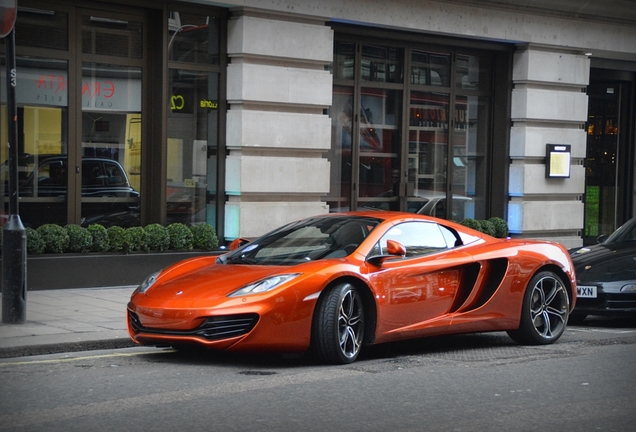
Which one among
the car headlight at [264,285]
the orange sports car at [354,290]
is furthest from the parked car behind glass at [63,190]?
the car headlight at [264,285]

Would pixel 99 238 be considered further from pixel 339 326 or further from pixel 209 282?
pixel 339 326

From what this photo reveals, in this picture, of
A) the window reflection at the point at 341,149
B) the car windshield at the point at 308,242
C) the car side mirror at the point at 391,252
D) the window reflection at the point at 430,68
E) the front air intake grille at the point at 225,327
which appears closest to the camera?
the front air intake grille at the point at 225,327

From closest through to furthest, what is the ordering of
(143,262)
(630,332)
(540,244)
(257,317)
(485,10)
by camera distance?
(257,317) → (540,244) → (630,332) → (143,262) → (485,10)

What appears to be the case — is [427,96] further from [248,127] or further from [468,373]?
[468,373]

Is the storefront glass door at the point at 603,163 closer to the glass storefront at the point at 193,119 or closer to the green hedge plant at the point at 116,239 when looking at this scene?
the glass storefront at the point at 193,119

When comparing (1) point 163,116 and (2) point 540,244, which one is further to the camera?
(1) point 163,116

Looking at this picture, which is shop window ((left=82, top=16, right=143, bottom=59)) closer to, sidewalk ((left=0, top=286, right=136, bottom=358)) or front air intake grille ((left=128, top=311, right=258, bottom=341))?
sidewalk ((left=0, top=286, right=136, bottom=358))

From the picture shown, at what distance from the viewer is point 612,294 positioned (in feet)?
36.0

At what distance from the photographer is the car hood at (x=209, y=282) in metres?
7.91

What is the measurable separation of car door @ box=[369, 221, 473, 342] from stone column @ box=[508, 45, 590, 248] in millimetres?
9764

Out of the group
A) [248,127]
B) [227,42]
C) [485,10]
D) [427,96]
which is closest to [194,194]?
[248,127]

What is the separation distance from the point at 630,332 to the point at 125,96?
305 inches

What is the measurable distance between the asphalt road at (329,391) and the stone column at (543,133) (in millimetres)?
9562

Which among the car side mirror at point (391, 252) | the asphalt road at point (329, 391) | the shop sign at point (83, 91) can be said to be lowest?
the asphalt road at point (329, 391)
